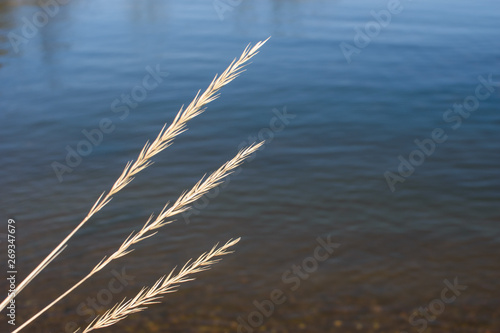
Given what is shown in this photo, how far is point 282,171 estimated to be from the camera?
6.52 meters

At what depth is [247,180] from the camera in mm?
6387

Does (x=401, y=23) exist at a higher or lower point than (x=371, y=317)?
higher

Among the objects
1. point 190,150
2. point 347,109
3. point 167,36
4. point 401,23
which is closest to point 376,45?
point 401,23

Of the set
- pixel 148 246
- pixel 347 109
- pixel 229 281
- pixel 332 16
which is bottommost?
pixel 229 281

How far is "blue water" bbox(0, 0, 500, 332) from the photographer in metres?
4.61

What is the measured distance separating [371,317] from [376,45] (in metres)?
7.36

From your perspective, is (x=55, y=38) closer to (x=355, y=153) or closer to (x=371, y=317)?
(x=355, y=153)

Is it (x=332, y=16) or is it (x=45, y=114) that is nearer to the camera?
(x=45, y=114)

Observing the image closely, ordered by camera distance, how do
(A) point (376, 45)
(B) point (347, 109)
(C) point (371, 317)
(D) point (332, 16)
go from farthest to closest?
1. (D) point (332, 16)
2. (A) point (376, 45)
3. (B) point (347, 109)
4. (C) point (371, 317)

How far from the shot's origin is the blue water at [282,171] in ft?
15.1

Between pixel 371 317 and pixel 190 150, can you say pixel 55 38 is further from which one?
pixel 371 317

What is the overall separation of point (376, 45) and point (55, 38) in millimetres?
6288

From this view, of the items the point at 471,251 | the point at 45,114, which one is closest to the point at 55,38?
the point at 45,114

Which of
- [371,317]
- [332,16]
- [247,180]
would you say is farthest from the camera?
[332,16]
